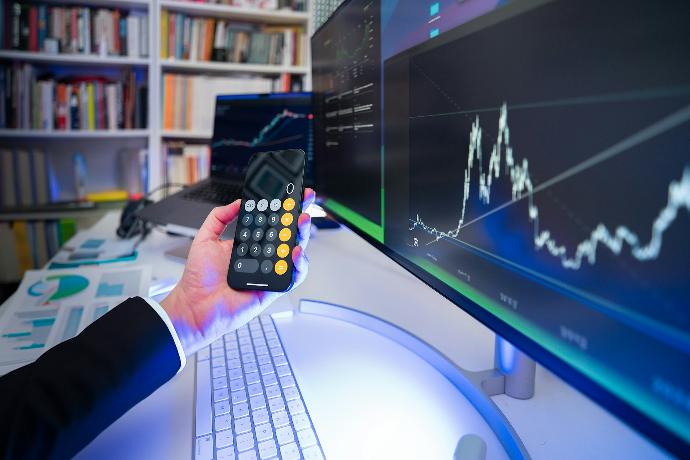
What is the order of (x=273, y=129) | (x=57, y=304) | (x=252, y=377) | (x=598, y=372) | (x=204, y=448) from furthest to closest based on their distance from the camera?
1. (x=273, y=129)
2. (x=57, y=304)
3. (x=252, y=377)
4. (x=204, y=448)
5. (x=598, y=372)

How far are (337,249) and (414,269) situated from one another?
53 centimetres

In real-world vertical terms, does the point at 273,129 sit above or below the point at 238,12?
below

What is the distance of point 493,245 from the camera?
36 cm

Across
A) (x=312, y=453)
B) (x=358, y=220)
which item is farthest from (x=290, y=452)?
(x=358, y=220)

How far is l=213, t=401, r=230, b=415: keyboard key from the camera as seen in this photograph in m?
0.41

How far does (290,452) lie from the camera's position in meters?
0.35

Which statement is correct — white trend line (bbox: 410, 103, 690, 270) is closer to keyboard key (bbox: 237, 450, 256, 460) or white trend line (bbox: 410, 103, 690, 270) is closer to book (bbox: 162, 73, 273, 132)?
keyboard key (bbox: 237, 450, 256, 460)

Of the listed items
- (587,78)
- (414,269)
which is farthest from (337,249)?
(587,78)

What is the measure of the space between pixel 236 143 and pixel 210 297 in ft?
2.27

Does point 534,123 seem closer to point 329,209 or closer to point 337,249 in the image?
A: point 329,209

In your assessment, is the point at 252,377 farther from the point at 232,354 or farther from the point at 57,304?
the point at 57,304

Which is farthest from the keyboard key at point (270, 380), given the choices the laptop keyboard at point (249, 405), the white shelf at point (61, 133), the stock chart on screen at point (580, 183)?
the white shelf at point (61, 133)

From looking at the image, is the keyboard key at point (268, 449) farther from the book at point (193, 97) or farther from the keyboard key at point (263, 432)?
the book at point (193, 97)

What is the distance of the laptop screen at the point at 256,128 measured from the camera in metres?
0.99
